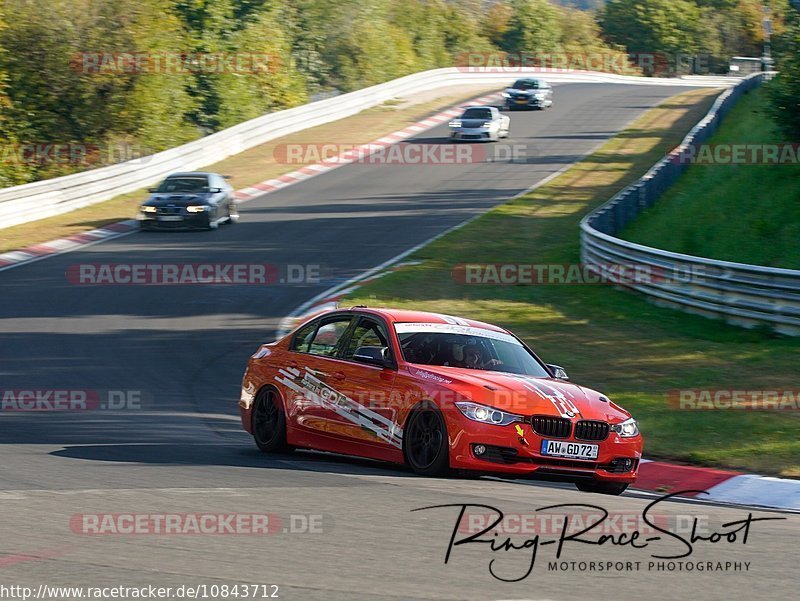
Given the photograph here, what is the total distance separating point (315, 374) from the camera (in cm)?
1074

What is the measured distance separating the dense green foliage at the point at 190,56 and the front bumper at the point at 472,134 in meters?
10.6

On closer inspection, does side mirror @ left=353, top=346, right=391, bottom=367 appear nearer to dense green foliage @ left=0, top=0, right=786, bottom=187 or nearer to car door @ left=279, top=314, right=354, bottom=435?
car door @ left=279, top=314, right=354, bottom=435

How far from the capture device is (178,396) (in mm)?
14102

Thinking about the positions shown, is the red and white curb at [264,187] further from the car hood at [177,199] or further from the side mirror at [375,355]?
the side mirror at [375,355]

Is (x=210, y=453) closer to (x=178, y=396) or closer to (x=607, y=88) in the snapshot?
(x=178, y=396)

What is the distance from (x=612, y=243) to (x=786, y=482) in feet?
40.0

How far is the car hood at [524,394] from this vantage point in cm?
938

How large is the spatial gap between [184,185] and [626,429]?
2076cm

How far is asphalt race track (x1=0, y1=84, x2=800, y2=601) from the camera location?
6168 mm

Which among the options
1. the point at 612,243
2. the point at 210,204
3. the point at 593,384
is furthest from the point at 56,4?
the point at 593,384

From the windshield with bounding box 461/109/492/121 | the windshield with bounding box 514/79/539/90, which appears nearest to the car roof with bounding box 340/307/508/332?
the windshield with bounding box 461/109/492/121

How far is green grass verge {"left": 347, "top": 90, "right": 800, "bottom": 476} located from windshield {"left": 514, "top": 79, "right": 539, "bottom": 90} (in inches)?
898

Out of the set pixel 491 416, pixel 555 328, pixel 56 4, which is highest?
pixel 56 4

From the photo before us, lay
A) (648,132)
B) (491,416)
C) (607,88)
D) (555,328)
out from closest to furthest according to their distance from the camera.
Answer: (491,416)
(555,328)
(648,132)
(607,88)
